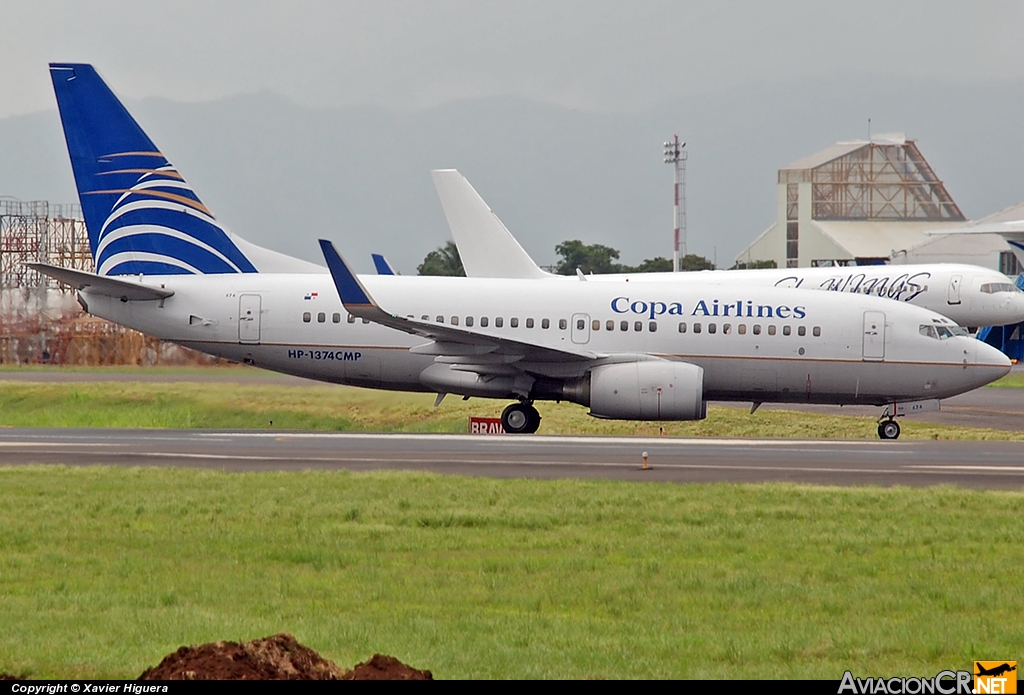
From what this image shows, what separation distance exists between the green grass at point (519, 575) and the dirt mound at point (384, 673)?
1.12 m

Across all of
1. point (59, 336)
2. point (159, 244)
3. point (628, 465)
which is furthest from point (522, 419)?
point (59, 336)

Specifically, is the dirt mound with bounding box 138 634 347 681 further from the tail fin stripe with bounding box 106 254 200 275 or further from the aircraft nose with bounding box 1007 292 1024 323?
the aircraft nose with bounding box 1007 292 1024 323

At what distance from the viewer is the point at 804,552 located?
1283cm

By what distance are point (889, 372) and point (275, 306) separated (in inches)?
514

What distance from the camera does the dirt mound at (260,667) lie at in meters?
6.70

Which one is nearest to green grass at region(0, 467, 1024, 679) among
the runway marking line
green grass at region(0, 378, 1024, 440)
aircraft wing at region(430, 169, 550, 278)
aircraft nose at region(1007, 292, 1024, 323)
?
the runway marking line

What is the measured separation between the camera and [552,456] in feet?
72.6

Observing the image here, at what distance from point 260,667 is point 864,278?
4104 cm

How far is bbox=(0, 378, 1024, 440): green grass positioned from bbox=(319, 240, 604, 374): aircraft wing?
4481mm

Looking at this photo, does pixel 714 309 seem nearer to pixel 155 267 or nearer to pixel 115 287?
pixel 155 267

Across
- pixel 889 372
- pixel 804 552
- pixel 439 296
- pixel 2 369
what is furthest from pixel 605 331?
pixel 2 369

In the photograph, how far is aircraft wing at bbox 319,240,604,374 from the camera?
25.9 m

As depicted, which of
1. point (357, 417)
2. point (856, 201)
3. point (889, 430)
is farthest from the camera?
point (856, 201)

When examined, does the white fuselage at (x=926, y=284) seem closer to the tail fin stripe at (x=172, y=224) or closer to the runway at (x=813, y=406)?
the runway at (x=813, y=406)
